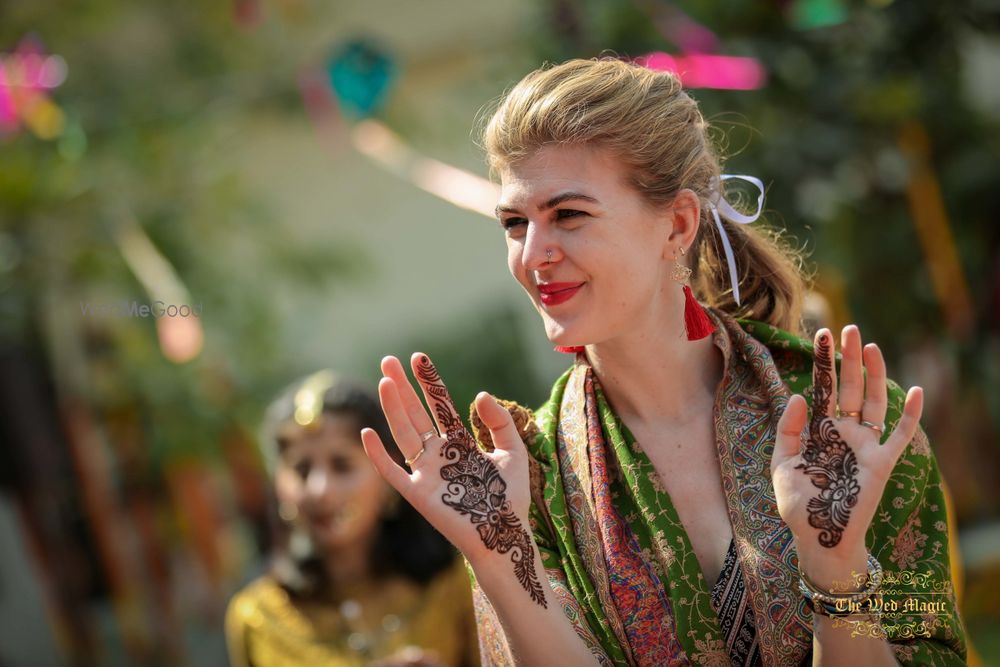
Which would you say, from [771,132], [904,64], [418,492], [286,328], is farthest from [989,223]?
[418,492]

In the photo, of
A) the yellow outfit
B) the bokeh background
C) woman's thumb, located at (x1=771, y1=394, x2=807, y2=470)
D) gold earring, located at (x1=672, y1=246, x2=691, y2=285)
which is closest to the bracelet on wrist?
woman's thumb, located at (x1=771, y1=394, x2=807, y2=470)

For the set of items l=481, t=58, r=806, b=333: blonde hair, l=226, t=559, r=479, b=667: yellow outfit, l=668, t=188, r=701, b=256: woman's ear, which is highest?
l=481, t=58, r=806, b=333: blonde hair

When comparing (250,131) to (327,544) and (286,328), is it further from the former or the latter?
(327,544)

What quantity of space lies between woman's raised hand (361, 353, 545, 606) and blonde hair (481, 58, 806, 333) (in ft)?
1.50

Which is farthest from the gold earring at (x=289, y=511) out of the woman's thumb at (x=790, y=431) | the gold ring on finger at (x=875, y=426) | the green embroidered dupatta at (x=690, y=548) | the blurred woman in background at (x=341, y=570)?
the gold ring on finger at (x=875, y=426)

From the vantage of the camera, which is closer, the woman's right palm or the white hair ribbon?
the woman's right palm

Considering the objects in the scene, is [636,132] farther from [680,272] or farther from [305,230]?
[305,230]

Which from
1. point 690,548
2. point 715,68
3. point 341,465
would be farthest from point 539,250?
point 715,68

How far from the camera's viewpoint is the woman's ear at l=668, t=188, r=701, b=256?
83.0 inches

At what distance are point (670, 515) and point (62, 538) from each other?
5.28 metres

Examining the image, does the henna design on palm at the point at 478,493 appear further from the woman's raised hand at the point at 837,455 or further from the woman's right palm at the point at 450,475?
the woman's raised hand at the point at 837,455

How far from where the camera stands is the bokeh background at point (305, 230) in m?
4.65

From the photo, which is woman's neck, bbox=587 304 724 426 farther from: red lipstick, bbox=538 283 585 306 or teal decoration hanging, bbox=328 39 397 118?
teal decoration hanging, bbox=328 39 397 118

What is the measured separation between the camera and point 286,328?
701cm
